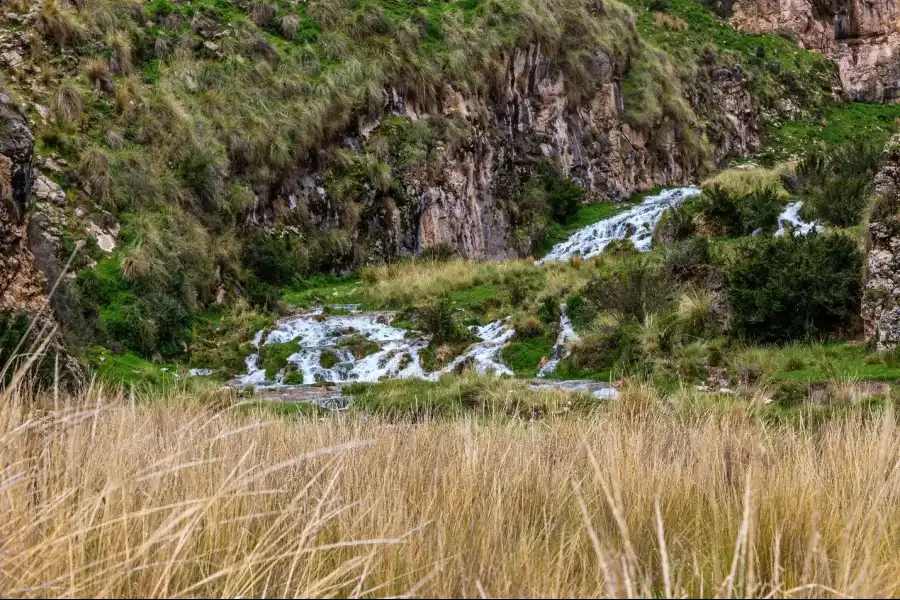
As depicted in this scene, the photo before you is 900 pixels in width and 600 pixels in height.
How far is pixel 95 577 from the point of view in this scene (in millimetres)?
1933

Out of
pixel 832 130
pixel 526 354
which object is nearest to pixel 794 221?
pixel 526 354

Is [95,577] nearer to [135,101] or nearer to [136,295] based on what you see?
[136,295]

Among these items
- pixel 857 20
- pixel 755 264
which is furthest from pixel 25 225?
pixel 857 20

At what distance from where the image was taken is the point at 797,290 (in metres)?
10.7

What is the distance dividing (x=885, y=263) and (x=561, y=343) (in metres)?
5.24

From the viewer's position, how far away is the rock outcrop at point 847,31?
49000 mm

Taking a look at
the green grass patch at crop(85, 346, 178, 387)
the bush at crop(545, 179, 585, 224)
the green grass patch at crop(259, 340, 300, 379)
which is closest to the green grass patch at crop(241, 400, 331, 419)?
the green grass patch at crop(85, 346, 178, 387)

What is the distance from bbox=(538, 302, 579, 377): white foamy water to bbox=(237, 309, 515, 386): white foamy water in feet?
2.16

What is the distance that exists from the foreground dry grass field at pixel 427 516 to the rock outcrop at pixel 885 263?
20.0ft

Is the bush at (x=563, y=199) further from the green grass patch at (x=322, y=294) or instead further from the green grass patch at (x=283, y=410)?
the green grass patch at (x=283, y=410)

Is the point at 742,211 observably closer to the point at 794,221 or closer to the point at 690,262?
the point at 794,221

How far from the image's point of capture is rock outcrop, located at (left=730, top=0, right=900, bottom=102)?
4900 cm

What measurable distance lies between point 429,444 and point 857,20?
57.3 metres

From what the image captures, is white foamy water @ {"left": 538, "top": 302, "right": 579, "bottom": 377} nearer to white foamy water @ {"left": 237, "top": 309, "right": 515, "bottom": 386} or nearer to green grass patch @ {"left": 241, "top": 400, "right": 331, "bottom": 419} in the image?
white foamy water @ {"left": 237, "top": 309, "right": 515, "bottom": 386}
